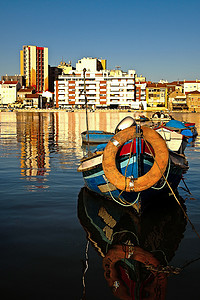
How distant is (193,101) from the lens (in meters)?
159

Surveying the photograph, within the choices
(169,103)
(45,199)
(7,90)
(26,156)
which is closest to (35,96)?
(7,90)

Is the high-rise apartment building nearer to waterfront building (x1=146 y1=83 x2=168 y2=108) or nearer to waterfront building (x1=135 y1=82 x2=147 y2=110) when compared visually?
waterfront building (x1=135 y1=82 x2=147 y2=110)

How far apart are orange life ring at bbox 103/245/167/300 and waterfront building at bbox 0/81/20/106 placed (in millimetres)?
181159

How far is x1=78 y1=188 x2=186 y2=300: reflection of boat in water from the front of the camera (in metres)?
6.96

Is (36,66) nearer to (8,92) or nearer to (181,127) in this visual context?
(8,92)

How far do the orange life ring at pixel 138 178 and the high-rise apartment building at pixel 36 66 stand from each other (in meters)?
188

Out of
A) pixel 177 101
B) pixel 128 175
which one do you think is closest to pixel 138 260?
pixel 128 175

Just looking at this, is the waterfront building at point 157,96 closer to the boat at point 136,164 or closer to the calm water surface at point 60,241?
the calm water surface at point 60,241

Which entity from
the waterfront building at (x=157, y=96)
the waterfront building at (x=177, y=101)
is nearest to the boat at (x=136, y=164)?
the waterfront building at (x=157, y=96)

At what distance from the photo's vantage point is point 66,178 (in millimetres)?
16844

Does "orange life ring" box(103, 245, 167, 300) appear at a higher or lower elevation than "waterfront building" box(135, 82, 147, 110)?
lower

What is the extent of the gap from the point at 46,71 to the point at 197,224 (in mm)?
192752

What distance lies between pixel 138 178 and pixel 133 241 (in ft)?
6.85

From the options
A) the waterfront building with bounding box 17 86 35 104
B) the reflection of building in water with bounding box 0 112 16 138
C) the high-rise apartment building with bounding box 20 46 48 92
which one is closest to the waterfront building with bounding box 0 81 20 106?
the waterfront building with bounding box 17 86 35 104
